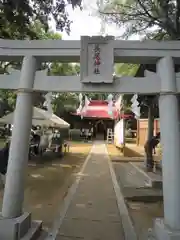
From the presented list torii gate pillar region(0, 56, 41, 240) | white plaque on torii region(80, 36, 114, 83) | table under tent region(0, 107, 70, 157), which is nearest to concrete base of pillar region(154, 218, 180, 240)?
torii gate pillar region(0, 56, 41, 240)

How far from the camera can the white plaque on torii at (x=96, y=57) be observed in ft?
18.1

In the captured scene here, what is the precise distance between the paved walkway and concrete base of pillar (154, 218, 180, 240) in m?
0.77

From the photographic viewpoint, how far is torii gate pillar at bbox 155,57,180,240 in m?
5.09

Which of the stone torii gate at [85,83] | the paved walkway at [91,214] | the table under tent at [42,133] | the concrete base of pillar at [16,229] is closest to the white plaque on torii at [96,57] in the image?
the stone torii gate at [85,83]

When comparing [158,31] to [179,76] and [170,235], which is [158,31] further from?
[170,235]

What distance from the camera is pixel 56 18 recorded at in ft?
30.5

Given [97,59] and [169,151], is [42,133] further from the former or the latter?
[169,151]

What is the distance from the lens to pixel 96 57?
557 centimetres

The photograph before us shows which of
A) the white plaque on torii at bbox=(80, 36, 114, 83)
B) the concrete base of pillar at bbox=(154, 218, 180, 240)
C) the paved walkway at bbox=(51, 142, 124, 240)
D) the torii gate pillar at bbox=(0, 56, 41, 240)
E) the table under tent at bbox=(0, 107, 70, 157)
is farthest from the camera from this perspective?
the table under tent at bbox=(0, 107, 70, 157)

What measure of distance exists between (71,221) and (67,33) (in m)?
5.32

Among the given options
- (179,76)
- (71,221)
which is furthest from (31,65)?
(71,221)

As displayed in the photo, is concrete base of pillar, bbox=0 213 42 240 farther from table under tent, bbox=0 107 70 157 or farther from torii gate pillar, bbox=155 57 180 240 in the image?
table under tent, bbox=0 107 70 157

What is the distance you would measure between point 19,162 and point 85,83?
5.53ft

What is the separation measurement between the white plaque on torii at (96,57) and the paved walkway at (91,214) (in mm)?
2806
